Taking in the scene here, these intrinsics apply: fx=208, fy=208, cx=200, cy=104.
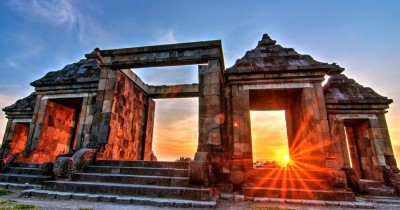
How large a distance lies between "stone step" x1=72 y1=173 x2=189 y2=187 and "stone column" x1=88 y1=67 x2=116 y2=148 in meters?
2.29

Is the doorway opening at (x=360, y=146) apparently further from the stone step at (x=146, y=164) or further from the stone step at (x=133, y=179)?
the stone step at (x=133, y=179)

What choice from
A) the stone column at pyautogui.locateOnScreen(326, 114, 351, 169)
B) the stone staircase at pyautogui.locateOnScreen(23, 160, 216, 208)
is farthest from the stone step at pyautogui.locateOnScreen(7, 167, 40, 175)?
the stone column at pyautogui.locateOnScreen(326, 114, 351, 169)

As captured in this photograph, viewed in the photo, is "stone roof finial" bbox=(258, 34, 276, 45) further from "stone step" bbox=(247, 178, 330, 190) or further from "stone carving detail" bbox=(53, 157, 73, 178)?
"stone carving detail" bbox=(53, 157, 73, 178)

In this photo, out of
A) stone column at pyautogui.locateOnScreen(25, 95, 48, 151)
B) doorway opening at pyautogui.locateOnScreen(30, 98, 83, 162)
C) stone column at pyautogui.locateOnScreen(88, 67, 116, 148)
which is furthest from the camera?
doorway opening at pyautogui.locateOnScreen(30, 98, 83, 162)

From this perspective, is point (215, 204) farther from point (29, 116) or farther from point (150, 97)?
point (29, 116)

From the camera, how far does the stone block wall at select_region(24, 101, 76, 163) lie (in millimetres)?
11648

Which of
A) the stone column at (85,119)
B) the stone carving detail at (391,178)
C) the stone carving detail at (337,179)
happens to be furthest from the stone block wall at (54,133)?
the stone carving detail at (391,178)

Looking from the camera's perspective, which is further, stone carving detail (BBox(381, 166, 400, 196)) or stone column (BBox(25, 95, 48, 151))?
stone column (BBox(25, 95, 48, 151))

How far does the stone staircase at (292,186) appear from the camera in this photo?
590cm

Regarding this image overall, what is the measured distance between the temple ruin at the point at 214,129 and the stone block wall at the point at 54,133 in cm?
6

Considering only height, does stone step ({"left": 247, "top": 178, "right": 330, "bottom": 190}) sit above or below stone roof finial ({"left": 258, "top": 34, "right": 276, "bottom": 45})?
below

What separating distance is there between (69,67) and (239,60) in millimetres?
11494

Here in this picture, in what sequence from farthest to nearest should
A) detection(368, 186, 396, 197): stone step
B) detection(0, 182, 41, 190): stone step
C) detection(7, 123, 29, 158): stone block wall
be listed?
detection(7, 123, 29, 158): stone block wall
detection(368, 186, 396, 197): stone step
detection(0, 182, 41, 190): stone step

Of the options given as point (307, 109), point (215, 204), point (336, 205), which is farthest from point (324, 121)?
point (215, 204)
